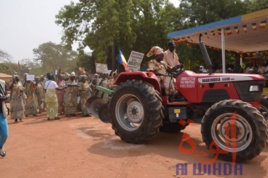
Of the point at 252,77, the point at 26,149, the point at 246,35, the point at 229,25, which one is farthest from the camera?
the point at 246,35

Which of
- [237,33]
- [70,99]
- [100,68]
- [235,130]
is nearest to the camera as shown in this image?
[235,130]

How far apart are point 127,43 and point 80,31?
4.49 meters

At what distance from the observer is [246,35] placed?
12266mm

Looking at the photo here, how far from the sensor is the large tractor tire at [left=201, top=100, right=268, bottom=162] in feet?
13.3

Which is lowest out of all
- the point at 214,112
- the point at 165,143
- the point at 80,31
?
the point at 165,143

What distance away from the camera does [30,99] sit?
11203 mm

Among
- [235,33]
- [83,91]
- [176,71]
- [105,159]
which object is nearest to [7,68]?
[83,91]

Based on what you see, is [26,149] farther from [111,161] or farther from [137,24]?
[137,24]

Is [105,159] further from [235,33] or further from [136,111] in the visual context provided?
[235,33]

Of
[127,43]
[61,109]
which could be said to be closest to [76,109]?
[61,109]

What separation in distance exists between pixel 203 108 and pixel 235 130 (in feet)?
3.47

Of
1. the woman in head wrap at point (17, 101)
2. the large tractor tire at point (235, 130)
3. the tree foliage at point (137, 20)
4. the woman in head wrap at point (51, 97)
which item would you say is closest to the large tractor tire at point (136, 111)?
the large tractor tire at point (235, 130)

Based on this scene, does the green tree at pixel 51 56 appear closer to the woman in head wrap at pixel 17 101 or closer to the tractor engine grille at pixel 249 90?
the woman in head wrap at pixel 17 101

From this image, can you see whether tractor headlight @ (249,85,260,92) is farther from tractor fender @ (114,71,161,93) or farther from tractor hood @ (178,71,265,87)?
tractor fender @ (114,71,161,93)
